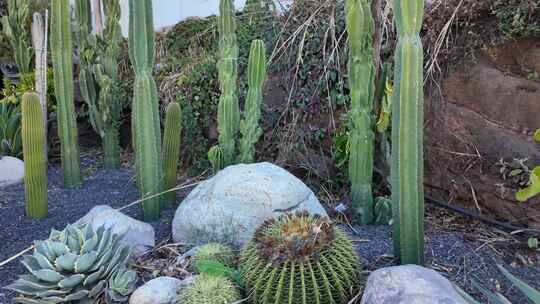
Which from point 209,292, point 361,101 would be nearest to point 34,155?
point 209,292

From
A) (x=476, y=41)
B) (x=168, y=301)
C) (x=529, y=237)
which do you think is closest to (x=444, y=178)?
(x=529, y=237)

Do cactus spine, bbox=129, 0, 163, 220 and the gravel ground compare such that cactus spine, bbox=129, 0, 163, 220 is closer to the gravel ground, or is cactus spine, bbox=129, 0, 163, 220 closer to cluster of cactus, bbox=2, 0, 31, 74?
the gravel ground

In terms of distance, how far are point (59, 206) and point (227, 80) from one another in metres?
1.61

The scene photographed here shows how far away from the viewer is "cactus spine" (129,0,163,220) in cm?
328

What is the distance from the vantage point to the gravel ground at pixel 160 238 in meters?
2.71

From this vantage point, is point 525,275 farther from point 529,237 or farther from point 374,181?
point 374,181

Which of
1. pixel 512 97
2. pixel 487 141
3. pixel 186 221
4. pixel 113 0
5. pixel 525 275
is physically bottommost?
pixel 525 275

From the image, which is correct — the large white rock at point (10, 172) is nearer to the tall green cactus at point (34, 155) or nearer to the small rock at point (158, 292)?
the tall green cactus at point (34, 155)

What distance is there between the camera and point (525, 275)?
109 inches

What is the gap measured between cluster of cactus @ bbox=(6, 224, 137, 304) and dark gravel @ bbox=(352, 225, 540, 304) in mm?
1289

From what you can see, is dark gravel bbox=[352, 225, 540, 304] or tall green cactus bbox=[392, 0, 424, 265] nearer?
tall green cactus bbox=[392, 0, 424, 265]

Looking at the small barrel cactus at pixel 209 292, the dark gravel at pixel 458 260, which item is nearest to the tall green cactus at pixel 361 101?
the dark gravel at pixel 458 260

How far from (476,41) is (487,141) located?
2.26 feet

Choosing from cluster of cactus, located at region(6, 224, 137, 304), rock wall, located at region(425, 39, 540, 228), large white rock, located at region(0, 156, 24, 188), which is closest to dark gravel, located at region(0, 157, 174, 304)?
large white rock, located at region(0, 156, 24, 188)
